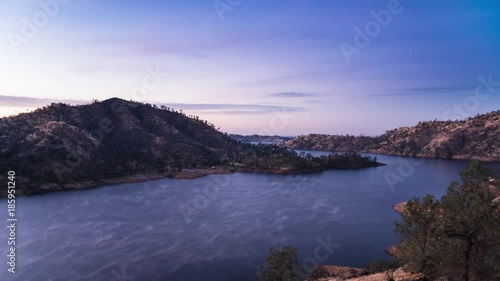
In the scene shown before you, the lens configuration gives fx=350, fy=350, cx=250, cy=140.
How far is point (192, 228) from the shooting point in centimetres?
8688

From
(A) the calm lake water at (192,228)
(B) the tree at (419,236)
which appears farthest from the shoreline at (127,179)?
(B) the tree at (419,236)

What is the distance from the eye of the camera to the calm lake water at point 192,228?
6238 centimetres

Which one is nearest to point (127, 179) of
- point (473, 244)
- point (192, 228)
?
point (192, 228)

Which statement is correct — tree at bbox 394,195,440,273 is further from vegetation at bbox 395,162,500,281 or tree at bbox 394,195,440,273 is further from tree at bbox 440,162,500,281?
tree at bbox 440,162,500,281

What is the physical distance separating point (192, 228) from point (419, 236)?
200ft

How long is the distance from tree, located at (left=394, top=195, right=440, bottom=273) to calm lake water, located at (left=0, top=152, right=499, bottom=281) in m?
27.2

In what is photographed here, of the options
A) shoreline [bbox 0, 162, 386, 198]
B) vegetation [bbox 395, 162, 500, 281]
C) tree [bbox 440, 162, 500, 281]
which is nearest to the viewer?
tree [bbox 440, 162, 500, 281]

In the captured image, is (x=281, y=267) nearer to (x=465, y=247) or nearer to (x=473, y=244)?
(x=465, y=247)

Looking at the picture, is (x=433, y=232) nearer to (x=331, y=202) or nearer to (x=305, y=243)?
(x=305, y=243)

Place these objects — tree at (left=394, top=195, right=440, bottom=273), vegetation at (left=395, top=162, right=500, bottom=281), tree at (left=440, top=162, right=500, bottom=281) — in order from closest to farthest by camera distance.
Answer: tree at (left=440, top=162, right=500, bottom=281) < vegetation at (left=395, top=162, right=500, bottom=281) < tree at (left=394, top=195, right=440, bottom=273)

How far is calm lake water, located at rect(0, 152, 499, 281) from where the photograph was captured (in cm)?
6238

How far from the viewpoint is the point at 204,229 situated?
85.9 metres

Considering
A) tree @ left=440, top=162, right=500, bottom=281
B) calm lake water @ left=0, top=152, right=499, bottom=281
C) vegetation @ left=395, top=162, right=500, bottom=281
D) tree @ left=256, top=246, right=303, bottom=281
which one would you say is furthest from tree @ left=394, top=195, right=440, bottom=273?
calm lake water @ left=0, top=152, right=499, bottom=281

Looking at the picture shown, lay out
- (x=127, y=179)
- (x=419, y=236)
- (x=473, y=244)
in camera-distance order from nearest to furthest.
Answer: (x=473, y=244), (x=419, y=236), (x=127, y=179)
